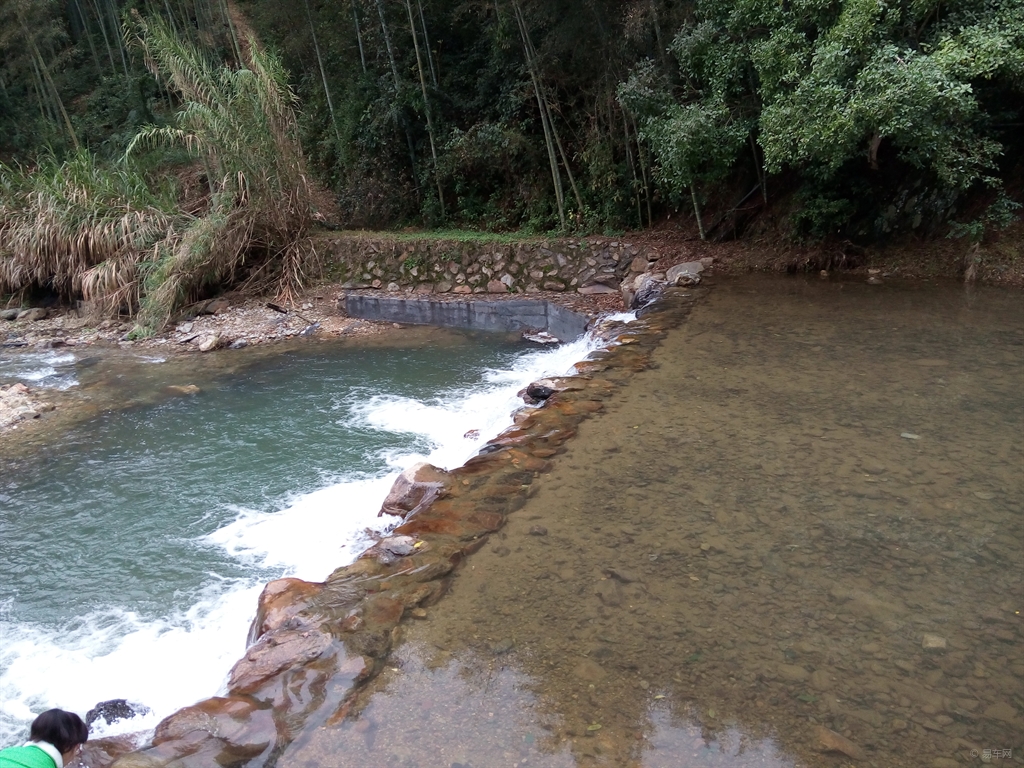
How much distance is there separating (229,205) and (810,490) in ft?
32.4

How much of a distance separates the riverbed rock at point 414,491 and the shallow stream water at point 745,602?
63cm

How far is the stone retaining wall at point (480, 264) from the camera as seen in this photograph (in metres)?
10.1

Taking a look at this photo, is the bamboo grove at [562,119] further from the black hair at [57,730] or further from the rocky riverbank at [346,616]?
the black hair at [57,730]

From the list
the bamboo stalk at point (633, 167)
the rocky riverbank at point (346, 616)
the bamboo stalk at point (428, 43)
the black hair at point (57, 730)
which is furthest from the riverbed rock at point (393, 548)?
the bamboo stalk at point (428, 43)

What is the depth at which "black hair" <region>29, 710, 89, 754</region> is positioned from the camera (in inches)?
94.9

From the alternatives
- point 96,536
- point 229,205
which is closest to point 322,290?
point 229,205

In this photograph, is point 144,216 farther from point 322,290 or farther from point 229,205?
point 322,290

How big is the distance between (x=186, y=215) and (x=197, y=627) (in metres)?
9.52

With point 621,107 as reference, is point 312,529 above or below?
below

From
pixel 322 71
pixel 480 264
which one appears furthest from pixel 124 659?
pixel 322 71

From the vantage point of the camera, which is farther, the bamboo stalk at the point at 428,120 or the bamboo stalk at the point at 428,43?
the bamboo stalk at the point at 428,43

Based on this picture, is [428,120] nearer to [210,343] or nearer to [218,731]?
[210,343]

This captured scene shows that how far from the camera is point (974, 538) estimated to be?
3.32 metres

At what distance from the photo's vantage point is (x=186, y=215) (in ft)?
38.0
